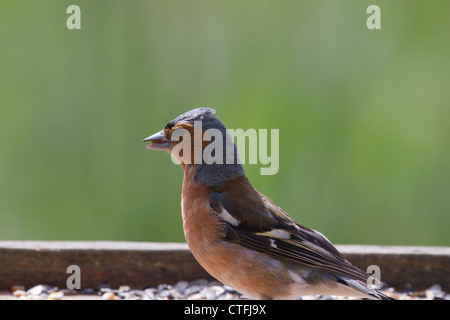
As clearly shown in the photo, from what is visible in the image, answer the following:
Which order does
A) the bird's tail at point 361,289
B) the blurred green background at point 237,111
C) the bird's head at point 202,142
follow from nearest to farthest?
the bird's tail at point 361,289
the bird's head at point 202,142
the blurred green background at point 237,111

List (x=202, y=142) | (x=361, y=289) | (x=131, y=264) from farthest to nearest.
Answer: (x=131, y=264) < (x=202, y=142) < (x=361, y=289)

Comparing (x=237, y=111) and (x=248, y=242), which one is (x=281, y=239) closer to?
(x=248, y=242)

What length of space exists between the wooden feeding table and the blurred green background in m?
1.04

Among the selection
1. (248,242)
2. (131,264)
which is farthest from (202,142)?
(131,264)

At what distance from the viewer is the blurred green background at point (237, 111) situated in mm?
4250

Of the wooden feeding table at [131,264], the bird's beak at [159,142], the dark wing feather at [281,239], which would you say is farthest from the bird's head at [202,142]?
the wooden feeding table at [131,264]

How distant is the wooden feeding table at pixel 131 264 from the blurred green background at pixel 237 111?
104 centimetres

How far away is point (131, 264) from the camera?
3.06m

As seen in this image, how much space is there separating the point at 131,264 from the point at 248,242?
0.80 m

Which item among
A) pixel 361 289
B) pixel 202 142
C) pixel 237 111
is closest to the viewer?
pixel 361 289

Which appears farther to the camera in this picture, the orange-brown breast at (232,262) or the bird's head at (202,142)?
the bird's head at (202,142)

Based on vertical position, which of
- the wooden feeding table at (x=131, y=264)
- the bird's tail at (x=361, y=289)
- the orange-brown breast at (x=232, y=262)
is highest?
the orange-brown breast at (x=232, y=262)

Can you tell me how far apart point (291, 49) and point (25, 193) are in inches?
82.7

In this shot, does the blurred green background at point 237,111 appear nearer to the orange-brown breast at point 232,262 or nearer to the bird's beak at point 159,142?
the bird's beak at point 159,142
